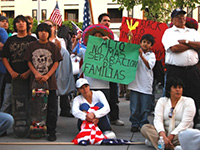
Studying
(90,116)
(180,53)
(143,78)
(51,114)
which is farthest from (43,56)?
(180,53)

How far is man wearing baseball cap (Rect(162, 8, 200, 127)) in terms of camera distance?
6.26m

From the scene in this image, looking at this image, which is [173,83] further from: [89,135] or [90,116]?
[89,135]

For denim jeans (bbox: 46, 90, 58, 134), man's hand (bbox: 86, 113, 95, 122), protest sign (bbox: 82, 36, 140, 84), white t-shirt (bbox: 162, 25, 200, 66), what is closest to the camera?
man's hand (bbox: 86, 113, 95, 122)

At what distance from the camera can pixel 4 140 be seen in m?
6.08

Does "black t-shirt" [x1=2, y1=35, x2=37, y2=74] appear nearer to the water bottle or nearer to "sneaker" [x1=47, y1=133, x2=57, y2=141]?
"sneaker" [x1=47, y1=133, x2=57, y2=141]

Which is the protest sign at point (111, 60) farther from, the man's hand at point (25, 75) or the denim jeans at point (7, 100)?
the denim jeans at point (7, 100)

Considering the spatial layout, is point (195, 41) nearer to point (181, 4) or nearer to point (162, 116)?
point (162, 116)

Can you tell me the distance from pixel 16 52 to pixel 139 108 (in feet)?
7.43

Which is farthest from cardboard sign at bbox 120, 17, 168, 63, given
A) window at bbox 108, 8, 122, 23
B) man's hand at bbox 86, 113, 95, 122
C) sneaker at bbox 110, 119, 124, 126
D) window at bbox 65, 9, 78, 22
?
window at bbox 65, 9, 78, 22

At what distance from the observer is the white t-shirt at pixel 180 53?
6.30m

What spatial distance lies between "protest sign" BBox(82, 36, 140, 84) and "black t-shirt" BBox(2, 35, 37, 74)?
1014 mm

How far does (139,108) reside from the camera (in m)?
6.74

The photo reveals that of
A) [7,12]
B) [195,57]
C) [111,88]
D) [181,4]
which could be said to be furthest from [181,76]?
[7,12]

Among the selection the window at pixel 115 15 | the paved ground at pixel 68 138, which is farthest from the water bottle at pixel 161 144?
the window at pixel 115 15
